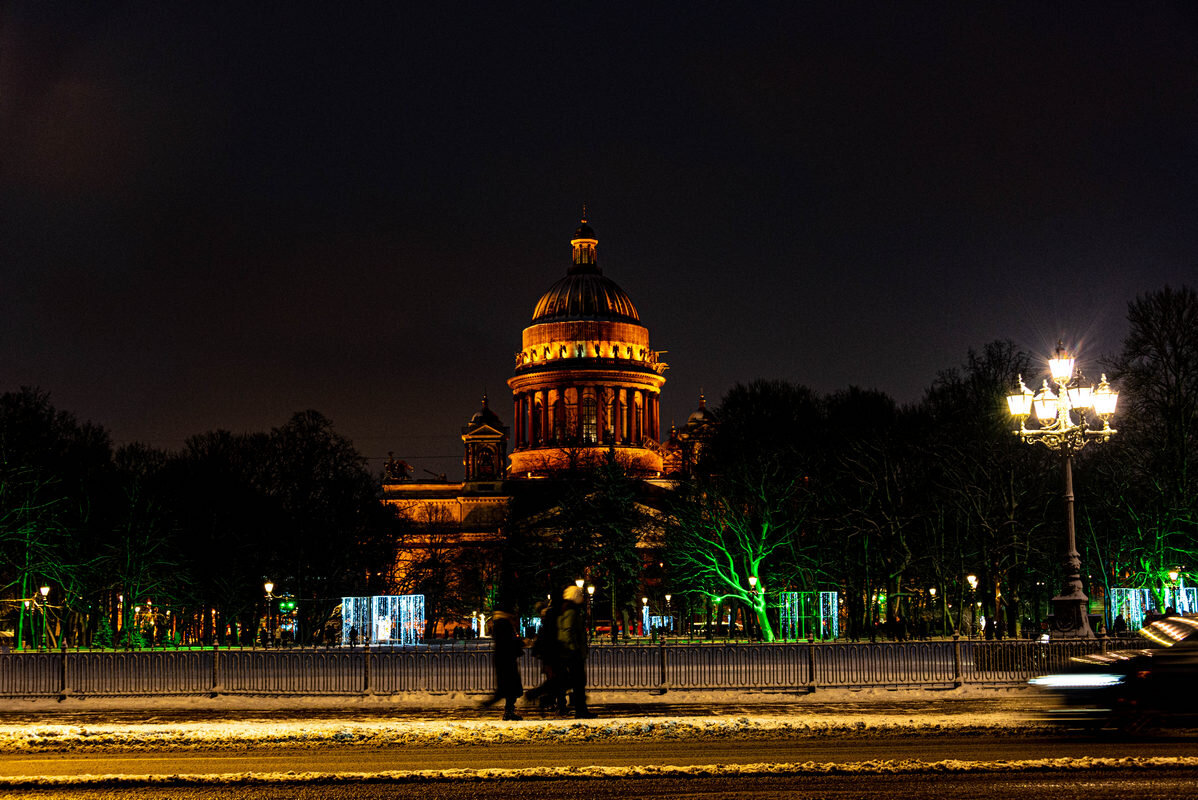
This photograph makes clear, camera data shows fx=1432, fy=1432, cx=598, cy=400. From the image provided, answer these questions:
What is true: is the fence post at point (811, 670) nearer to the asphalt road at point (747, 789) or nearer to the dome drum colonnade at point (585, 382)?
the asphalt road at point (747, 789)

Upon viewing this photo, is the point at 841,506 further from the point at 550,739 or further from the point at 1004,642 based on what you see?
the point at 550,739

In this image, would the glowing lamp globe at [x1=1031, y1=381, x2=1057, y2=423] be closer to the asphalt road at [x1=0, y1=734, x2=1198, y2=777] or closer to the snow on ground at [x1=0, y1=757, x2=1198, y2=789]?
the asphalt road at [x1=0, y1=734, x2=1198, y2=777]

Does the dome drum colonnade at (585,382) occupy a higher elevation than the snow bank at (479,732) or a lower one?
higher

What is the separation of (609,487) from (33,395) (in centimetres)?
3711

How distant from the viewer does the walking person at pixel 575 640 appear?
834 inches

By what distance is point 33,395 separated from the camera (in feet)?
218

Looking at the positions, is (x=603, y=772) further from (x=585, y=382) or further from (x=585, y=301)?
(x=585, y=301)

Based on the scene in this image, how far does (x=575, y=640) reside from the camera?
69.4 feet

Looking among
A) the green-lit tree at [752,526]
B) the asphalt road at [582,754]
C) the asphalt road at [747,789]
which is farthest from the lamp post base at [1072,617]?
the green-lit tree at [752,526]

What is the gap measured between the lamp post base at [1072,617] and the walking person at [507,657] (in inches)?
519

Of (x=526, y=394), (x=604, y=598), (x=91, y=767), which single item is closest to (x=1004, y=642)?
(x=91, y=767)

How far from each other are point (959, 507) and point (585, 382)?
351 ft

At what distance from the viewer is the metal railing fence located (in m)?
28.4

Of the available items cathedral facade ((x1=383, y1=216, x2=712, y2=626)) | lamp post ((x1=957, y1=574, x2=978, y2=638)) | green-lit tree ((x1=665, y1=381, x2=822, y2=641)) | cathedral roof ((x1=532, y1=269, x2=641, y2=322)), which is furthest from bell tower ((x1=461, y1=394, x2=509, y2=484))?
lamp post ((x1=957, y1=574, x2=978, y2=638))
